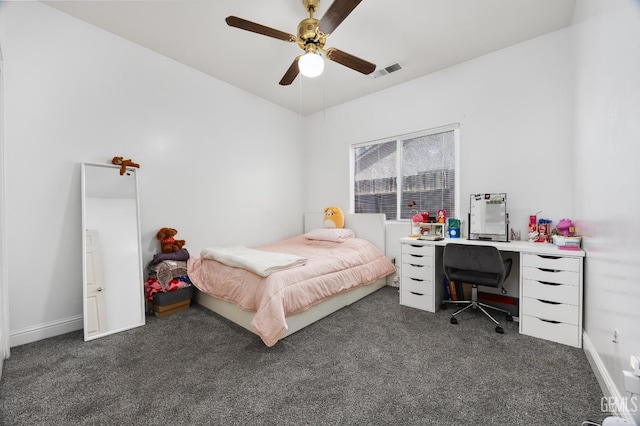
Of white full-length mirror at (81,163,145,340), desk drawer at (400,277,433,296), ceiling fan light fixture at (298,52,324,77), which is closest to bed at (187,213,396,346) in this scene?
desk drawer at (400,277,433,296)

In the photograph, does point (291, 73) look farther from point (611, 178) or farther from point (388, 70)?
point (611, 178)

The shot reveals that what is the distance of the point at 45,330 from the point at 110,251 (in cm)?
76

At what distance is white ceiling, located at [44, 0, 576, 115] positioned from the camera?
2.24 meters

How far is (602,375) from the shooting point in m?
1.55

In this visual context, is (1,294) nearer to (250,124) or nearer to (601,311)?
(250,124)

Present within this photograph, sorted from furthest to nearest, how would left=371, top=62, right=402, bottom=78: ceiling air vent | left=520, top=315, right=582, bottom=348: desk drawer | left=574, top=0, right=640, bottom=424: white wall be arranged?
left=371, top=62, right=402, bottom=78: ceiling air vent → left=520, top=315, right=582, bottom=348: desk drawer → left=574, top=0, right=640, bottom=424: white wall

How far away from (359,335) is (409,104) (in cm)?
292

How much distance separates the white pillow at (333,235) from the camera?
3.57 meters

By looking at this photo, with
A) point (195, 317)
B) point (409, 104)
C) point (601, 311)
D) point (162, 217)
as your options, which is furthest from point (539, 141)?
point (162, 217)

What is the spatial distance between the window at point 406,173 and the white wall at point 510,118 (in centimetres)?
16

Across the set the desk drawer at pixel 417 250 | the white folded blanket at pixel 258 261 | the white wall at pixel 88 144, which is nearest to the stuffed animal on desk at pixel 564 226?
the desk drawer at pixel 417 250

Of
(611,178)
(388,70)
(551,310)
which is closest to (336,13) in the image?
(388,70)

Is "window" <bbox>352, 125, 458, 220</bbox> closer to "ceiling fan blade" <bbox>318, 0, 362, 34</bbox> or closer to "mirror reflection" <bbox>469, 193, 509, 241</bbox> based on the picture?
"mirror reflection" <bbox>469, 193, 509, 241</bbox>

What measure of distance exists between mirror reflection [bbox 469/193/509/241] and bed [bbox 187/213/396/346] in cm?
116
